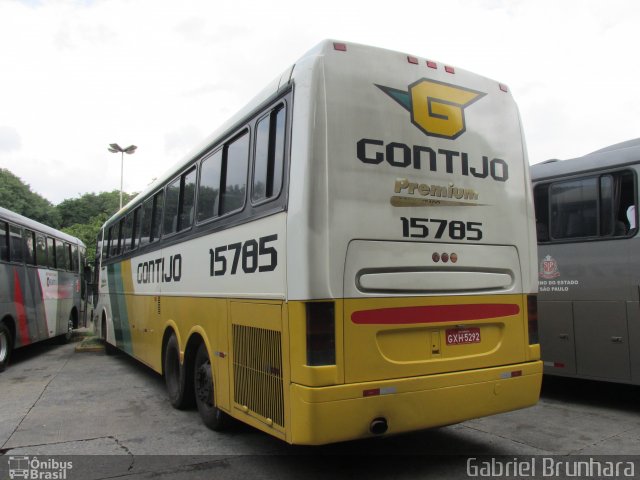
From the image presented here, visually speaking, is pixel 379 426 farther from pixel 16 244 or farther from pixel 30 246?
pixel 30 246

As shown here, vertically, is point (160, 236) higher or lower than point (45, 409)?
higher

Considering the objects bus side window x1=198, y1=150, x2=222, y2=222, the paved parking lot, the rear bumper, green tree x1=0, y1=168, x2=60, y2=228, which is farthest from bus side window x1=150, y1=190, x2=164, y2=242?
green tree x1=0, y1=168, x2=60, y2=228

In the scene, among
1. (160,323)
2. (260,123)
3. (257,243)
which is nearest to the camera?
(257,243)

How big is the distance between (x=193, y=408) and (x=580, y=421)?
468 centimetres

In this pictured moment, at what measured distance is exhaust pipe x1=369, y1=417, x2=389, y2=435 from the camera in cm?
375

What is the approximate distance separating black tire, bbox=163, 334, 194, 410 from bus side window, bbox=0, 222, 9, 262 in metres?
5.13

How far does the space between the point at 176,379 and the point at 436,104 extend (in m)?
4.79

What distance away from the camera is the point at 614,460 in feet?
15.3

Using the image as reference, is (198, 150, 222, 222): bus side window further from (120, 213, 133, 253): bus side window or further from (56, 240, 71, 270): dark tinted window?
(56, 240, 71, 270): dark tinted window

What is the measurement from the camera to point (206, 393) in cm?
578

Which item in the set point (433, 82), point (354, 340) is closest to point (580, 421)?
point (354, 340)

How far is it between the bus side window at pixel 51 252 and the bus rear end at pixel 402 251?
38.3 ft

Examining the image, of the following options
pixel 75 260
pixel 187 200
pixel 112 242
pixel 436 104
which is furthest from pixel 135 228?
pixel 75 260

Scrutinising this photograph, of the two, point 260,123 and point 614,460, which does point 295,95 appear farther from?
point 614,460
